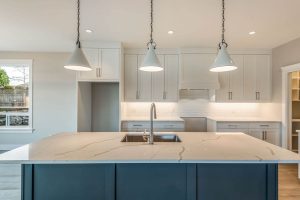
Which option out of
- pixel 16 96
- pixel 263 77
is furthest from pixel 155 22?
pixel 16 96

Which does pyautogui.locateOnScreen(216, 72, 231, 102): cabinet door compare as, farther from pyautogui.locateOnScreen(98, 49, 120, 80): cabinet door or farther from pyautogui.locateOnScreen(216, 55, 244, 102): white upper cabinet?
pyautogui.locateOnScreen(98, 49, 120, 80): cabinet door

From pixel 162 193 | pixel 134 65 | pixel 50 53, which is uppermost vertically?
pixel 50 53

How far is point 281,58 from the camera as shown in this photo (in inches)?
165

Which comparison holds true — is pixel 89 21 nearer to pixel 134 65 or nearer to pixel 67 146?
pixel 134 65

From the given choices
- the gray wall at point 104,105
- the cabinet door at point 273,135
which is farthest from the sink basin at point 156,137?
the cabinet door at point 273,135

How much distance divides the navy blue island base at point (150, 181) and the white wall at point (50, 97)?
3.48 metres

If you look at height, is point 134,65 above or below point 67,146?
above

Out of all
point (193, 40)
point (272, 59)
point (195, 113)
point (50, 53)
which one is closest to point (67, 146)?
point (193, 40)

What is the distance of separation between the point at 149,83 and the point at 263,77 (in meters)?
2.64

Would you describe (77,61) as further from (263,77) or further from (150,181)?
(263,77)

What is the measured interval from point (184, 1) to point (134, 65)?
7.43 ft

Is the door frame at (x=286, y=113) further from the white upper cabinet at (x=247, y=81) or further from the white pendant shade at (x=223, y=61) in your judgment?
the white pendant shade at (x=223, y=61)

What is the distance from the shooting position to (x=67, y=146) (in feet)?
6.03

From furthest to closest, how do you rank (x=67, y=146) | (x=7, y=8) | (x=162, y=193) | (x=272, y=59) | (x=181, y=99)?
(x=181, y=99)
(x=272, y=59)
(x=7, y=8)
(x=67, y=146)
(x=162, y=193)
